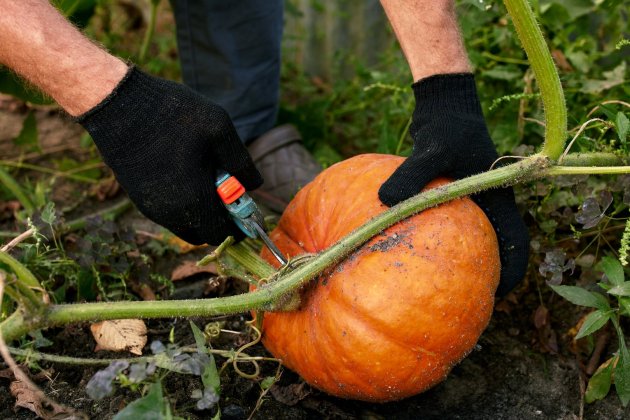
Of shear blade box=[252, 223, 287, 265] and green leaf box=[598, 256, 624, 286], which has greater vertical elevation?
shear blade box=[252, 223, 287, 265]

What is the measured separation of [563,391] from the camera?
2.04 metres

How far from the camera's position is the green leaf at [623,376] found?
178 centimetres

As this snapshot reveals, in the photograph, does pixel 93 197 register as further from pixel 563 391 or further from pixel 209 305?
pixel 563 391

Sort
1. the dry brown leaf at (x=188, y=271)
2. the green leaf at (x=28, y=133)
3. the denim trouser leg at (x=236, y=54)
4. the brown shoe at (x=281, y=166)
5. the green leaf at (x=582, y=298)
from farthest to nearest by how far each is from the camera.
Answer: the green leaf at (x=28, y=133) < the denim trouser leg at (x=236, y=54) < the brown shoe at (x=281, y=166) < the dry brown leaf at (x=188, y=271) < the green leaf at (x=582, y=298)

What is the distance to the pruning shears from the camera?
181cm

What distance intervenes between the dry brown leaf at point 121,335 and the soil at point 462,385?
4cm

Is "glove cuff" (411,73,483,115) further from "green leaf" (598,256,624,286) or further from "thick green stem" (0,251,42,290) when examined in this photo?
"thick green stem" (0,251,42,290)

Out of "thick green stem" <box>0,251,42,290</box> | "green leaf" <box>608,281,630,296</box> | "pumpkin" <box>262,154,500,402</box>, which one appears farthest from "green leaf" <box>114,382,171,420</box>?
"green leaf" <box>608,281,630,296</box>

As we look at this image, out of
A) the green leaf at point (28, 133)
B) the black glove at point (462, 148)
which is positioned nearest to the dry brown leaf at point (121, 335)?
the black glove at point (462, 148)

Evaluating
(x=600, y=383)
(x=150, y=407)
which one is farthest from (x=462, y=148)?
(x=150, y=407)

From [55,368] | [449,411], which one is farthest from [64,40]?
[449,411]

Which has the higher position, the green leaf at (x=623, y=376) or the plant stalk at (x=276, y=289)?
the plant stalk at (x=276, y=289)

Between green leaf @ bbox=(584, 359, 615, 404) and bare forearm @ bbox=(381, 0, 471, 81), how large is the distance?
0.93m

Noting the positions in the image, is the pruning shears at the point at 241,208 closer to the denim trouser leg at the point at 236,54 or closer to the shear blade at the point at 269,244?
the shear blade at the point at 269,244
